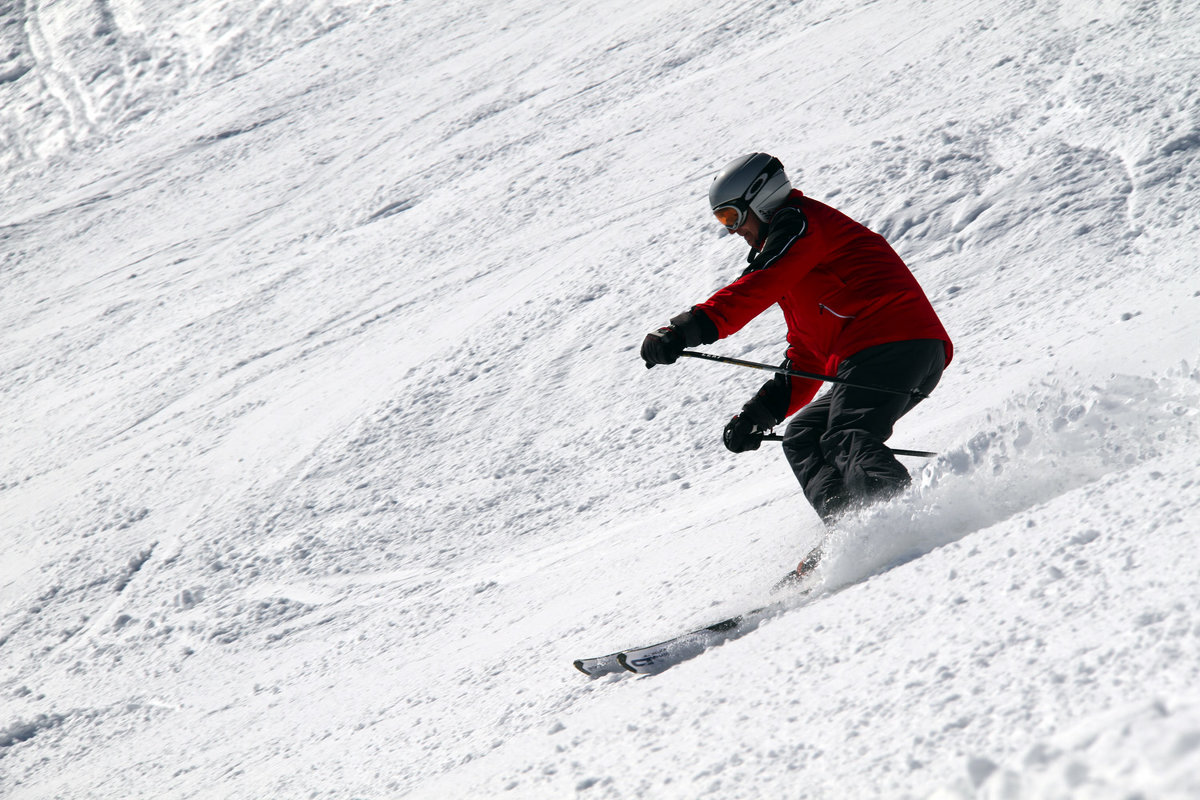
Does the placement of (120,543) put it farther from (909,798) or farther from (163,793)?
(909,798)

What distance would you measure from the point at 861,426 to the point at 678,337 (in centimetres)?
80

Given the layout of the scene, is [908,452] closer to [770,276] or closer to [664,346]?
[770,276]

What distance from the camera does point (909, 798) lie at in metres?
1.92

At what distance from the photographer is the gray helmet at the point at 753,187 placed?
12.9ft

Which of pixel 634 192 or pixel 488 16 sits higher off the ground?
pixel 488 16

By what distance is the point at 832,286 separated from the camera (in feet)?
12.7

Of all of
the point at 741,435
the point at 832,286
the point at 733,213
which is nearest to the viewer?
the point at 832,286

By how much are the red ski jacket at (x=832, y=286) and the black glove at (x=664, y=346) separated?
0.16 metres

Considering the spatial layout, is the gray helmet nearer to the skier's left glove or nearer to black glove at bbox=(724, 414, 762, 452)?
the skier's left glove

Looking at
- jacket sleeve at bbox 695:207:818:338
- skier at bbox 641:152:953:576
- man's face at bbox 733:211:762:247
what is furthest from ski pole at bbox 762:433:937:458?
man's face at bbox 733:211:762:247

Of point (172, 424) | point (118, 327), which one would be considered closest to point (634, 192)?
point (172, 424)

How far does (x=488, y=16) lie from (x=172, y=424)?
11165 mm

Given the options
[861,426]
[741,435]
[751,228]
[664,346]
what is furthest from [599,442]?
[861,426]

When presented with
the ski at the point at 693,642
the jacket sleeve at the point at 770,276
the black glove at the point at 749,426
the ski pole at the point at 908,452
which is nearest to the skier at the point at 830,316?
the jacket sleeve at the point at 770,276
